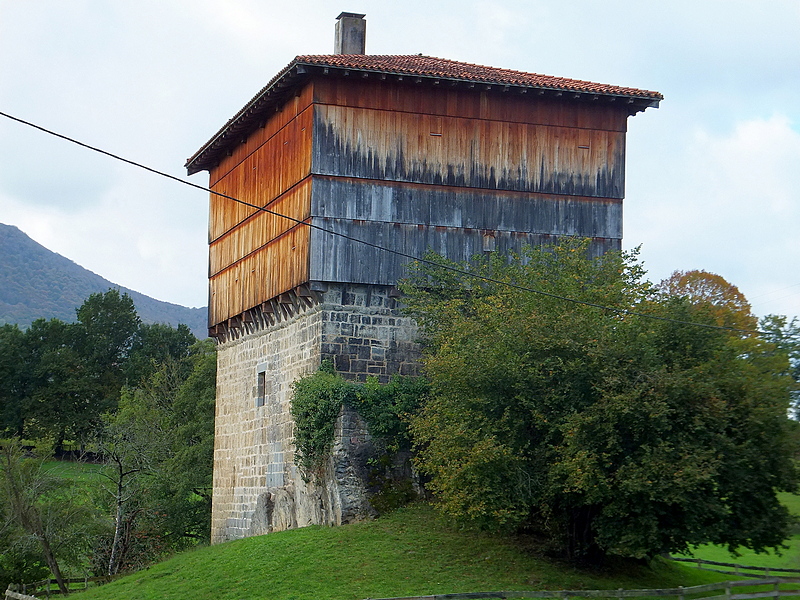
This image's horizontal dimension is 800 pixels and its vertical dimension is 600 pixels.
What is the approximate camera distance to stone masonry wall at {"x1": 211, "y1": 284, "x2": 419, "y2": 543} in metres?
26.8

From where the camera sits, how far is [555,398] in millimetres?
21547

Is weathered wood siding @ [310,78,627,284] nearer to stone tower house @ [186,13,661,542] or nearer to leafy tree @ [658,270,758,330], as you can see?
stone tower house @ [186,13,661,542]

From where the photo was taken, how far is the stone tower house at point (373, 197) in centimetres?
2811

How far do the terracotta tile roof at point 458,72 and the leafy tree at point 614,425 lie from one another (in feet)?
24.9

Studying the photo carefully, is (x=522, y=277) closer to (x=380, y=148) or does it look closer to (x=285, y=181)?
(x=380, y=148)

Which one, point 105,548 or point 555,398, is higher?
point 555,398

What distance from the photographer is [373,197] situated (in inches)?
1126

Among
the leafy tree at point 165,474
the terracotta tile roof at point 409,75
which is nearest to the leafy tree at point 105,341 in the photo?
the leafy tree at point 165,474

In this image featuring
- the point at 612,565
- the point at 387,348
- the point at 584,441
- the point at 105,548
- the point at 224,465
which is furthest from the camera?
the point at 105,548

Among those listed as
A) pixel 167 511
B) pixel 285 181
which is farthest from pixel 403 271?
pixel 167 511

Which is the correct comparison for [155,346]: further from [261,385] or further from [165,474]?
[261,385]

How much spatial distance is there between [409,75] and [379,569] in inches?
493

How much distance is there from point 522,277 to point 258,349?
10.3 m

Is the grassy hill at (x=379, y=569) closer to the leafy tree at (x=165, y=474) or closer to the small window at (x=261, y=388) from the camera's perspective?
the small window at (x=261, y=388)
